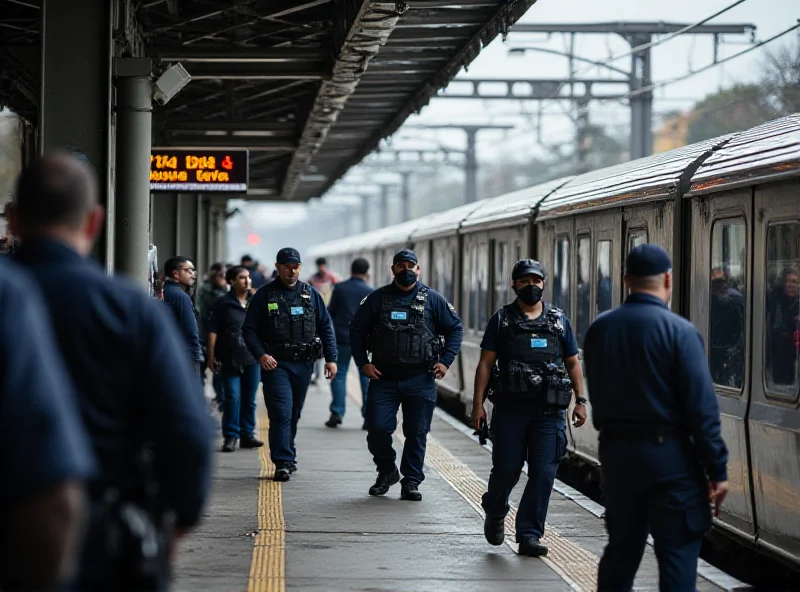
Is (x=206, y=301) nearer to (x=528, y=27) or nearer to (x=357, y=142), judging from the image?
(x=357, y=142)

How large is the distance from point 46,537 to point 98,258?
7426 mm

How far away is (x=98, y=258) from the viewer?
33.3 feet

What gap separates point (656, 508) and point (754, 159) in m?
2.99

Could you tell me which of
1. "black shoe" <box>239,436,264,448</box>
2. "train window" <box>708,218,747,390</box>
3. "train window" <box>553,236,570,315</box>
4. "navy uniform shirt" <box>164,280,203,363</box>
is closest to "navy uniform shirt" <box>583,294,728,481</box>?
"train window" <box>708,218,747,390</box>

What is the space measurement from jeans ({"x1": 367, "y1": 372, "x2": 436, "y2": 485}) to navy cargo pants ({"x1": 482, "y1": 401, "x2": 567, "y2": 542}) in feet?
7.09

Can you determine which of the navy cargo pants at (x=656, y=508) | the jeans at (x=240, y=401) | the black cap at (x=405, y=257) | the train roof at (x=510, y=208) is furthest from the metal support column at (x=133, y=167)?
the navy cargo pants at (x=656, y=508)

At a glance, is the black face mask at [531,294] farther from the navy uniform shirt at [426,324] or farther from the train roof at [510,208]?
the train roof at [510,208]

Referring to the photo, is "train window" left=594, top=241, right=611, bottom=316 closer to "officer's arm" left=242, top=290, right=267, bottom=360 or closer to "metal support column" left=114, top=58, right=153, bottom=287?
"officer's arm" left=242, top=290, right=267, bottom=360

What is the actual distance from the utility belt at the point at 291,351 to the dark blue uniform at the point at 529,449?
3394 millimetres

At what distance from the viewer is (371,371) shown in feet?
34.4

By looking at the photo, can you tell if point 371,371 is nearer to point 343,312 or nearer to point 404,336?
point 404,336

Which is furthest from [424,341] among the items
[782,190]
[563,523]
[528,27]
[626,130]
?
[626,130]

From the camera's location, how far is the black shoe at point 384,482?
10.8 m

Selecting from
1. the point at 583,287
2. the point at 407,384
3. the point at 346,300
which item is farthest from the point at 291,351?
the point at 346,300
